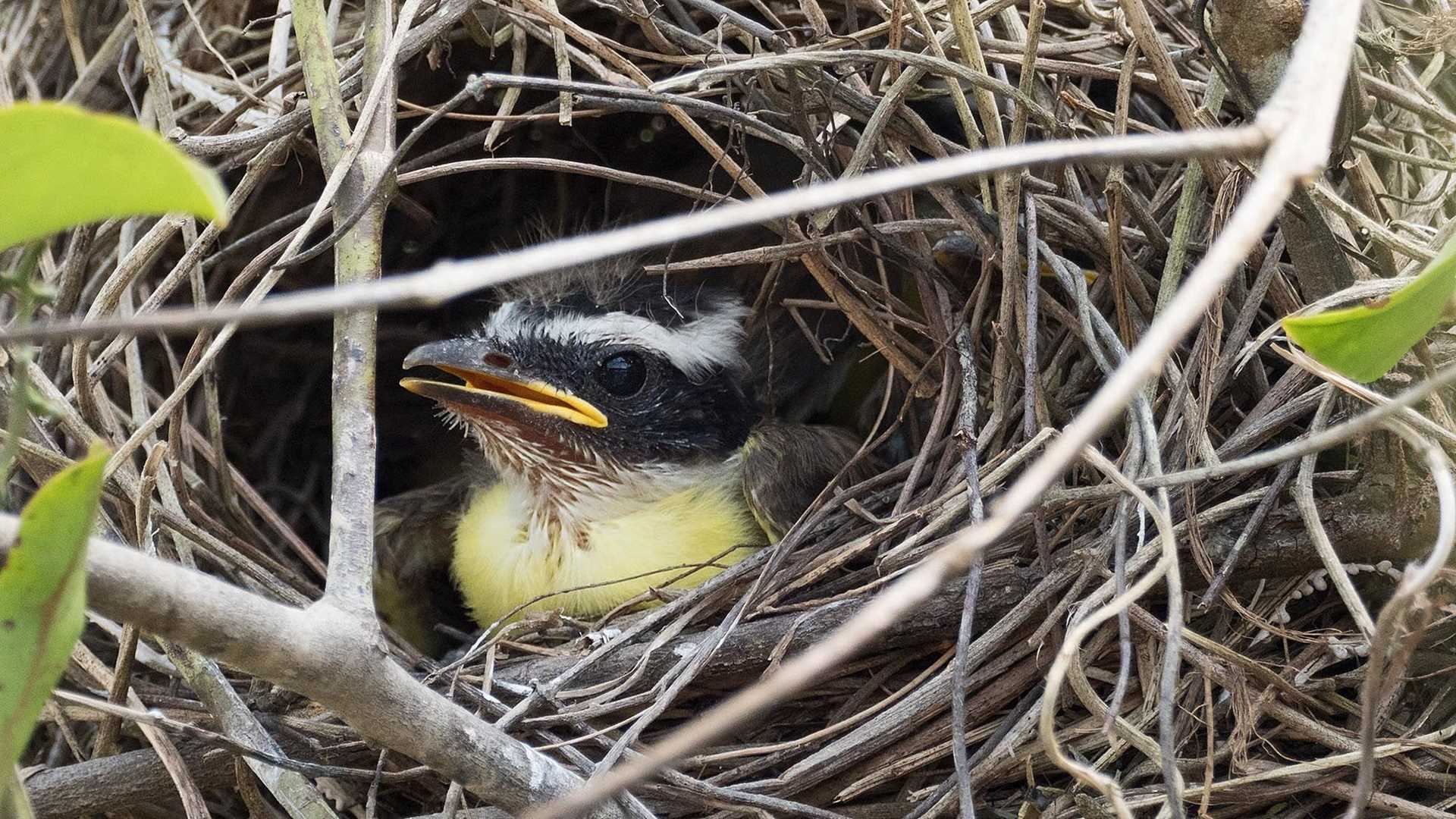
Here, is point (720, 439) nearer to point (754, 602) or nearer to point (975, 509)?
point (754, 602)

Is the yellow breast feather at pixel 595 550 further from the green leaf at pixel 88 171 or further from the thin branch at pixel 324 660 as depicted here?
the green leaf at pixel 88 171

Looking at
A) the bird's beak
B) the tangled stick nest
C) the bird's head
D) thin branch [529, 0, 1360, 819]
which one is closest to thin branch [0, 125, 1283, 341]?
thin branch [529, 0, 1360, 819]

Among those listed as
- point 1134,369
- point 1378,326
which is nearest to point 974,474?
point 1378,326

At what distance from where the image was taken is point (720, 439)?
7.88 feet

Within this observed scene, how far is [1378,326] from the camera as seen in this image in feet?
3.30

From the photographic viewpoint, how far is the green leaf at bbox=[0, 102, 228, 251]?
71 cm

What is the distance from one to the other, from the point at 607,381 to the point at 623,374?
0.03 metres

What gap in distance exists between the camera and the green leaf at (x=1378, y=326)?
0.97 metres

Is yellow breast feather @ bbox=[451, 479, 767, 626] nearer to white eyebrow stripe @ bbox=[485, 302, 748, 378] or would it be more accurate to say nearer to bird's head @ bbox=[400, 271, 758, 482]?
bird's head @ bbox=[400, 271, 758, 482]

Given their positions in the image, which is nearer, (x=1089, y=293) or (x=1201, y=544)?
(x=1201, y=544)

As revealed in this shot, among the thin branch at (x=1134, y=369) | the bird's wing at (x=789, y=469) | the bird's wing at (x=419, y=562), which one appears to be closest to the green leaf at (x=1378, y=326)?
the thin branch at (x=1134, y=369)

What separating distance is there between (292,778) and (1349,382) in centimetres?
125

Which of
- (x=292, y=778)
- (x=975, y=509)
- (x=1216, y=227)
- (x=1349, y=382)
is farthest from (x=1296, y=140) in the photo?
(x=292, y=778)

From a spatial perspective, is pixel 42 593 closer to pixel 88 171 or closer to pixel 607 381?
pixel 88 171
